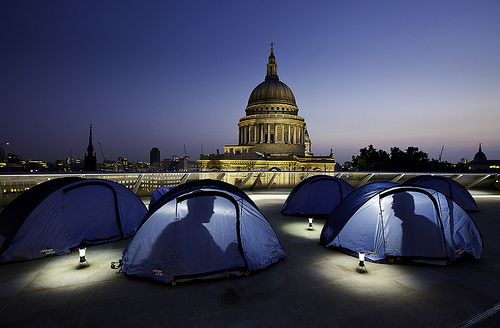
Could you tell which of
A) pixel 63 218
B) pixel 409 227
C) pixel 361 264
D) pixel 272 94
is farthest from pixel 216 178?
pixel 272 94

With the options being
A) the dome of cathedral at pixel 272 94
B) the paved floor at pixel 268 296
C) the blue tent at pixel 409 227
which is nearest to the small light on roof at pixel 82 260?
the paved floor at pixel 268 296

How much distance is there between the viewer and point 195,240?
5.55 meters

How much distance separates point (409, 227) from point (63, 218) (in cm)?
901

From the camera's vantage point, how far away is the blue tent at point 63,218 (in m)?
6.28

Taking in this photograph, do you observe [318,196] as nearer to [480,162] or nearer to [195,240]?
[195,240]

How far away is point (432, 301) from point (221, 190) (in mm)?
4549

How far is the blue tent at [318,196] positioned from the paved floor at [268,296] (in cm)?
479

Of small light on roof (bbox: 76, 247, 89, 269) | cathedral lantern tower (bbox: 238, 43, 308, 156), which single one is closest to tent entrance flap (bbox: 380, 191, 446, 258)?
small light on roof (bbox: 76, 247, 89, 269)

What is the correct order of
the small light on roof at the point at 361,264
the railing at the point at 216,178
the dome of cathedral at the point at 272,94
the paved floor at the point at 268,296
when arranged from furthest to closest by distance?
the dome of cathedral at the point at 272,94 < the railing at the point at 216,178 < the small light on roof at the point at 361,264 < the paved floor at the point at 268,296

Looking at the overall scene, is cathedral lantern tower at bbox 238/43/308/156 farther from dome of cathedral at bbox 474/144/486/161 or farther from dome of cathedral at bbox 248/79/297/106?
dome of cathedral at bbox 474/144/486/161

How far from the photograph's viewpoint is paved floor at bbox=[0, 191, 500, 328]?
399cm

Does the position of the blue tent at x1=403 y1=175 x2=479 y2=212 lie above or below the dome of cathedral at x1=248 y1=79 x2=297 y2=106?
below

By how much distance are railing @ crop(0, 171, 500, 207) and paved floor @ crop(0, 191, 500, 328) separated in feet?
Result: 24.6

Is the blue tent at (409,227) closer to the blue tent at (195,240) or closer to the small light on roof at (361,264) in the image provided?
the small light on roof at (361,264)
